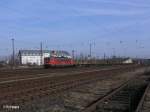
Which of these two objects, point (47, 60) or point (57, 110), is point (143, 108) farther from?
point (47, 60)

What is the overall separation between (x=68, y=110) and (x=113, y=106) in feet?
7.36

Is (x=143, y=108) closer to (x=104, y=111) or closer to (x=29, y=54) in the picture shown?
(x=104, y=111)

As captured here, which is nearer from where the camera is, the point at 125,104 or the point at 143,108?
the point at 143,108

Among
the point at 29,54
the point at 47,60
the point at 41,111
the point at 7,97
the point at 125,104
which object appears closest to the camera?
the point at 41,111

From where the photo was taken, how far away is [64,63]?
9319cm

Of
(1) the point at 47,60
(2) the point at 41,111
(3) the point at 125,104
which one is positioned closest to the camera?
(2) the point at 41,111

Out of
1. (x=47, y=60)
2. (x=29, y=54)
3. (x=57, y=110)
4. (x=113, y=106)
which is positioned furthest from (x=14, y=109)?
(x=29, y=54)

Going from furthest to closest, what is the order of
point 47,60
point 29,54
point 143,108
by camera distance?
point 29,54
point 47,60
point 143,108

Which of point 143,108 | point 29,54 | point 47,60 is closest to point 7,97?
point 143,108

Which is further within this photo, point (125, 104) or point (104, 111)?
point (125, 104)

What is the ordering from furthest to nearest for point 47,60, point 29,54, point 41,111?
1. point 29,54
2. point 47,60
3. point 41,111

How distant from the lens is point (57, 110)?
14.9 m

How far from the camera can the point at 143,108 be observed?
15594 mm

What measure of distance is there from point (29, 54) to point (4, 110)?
18098 centimetres
